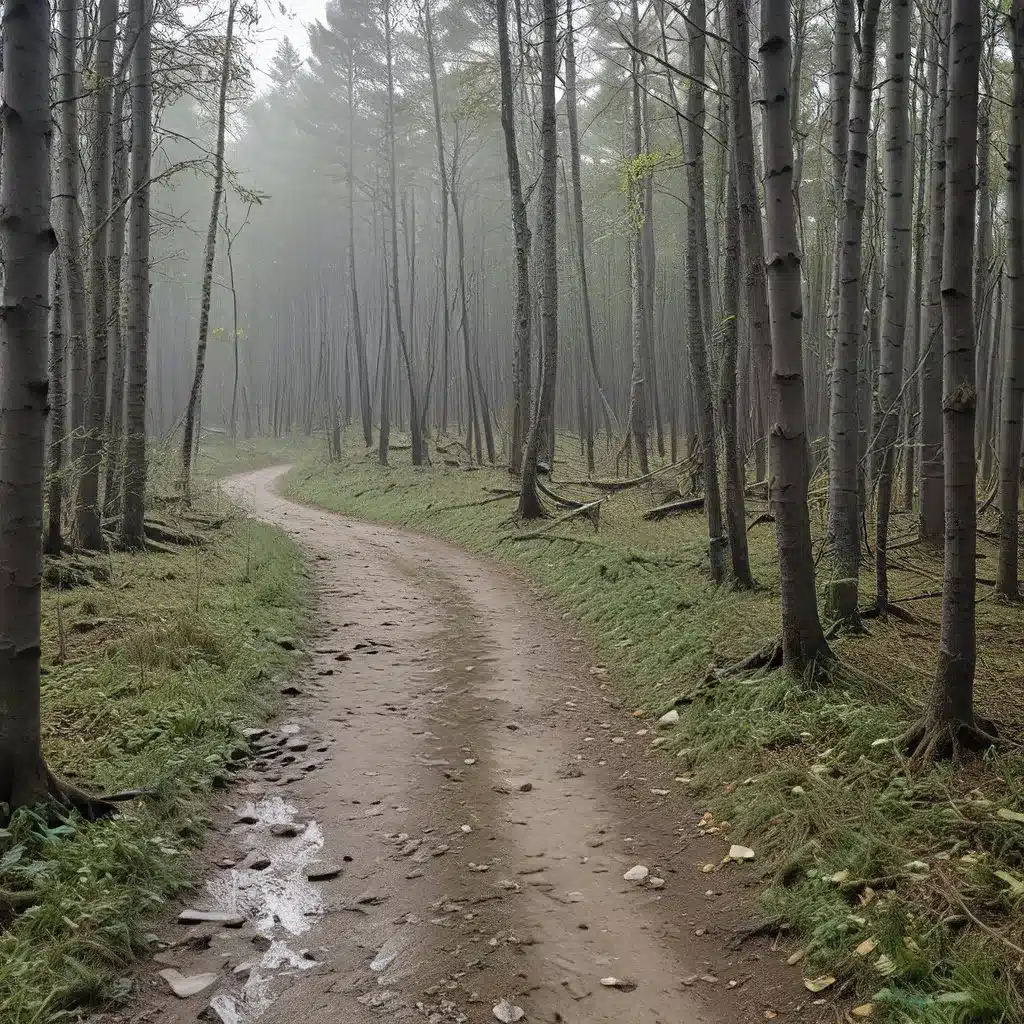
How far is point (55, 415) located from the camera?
891cm

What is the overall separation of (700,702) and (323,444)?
1251 inches

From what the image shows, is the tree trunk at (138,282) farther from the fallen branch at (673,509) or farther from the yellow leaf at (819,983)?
the yellow leaf at (819,983)

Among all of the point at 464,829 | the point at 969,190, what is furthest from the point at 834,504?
the point at 464,829

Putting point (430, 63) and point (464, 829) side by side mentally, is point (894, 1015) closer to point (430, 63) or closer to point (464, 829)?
point (464, 829)

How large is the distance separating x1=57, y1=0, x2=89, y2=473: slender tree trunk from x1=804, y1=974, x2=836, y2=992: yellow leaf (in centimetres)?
745

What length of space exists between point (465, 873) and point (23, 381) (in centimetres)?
307

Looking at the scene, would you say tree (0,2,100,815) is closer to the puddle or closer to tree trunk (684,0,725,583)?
the puddle

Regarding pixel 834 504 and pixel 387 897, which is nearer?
pixel 387 897

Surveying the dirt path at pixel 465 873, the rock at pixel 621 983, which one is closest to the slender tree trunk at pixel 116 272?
the dirt path at pixel 465 873

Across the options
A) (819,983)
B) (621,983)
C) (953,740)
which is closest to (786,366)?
(953,740)

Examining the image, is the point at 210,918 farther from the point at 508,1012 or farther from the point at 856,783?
the point at 856,783

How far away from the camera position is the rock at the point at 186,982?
121 inches

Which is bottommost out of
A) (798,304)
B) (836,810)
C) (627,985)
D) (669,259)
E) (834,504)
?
(627,985)

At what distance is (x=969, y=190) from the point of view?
3.75 metres
